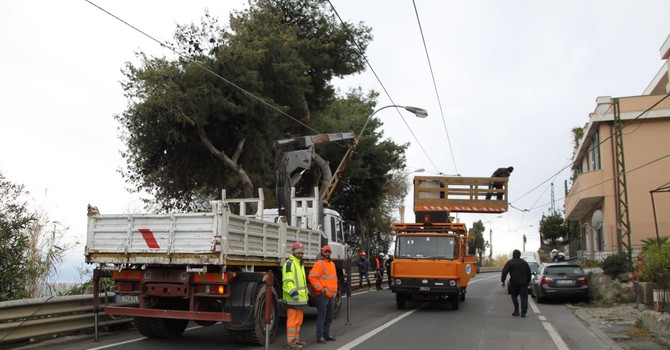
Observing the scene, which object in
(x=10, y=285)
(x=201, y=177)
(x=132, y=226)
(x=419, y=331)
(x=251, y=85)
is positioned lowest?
(x=419, y=331)

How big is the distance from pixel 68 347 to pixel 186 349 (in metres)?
1.85

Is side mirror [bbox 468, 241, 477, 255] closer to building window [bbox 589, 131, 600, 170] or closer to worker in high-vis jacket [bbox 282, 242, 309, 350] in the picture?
worker in high-vis jacket [bbox 282, 242, 309, 350]

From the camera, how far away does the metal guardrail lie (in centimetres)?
848

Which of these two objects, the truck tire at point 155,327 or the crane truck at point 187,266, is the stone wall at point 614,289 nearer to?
the crane truck at point 187,266

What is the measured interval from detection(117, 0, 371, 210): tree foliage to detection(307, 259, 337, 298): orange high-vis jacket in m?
9.04

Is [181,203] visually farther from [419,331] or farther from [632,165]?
[632,165]

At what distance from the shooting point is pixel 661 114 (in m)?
25.8

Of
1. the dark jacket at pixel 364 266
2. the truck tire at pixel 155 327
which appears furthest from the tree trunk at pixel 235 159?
the truck tire at pixel 155 327

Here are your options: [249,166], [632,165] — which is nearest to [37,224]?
[249,166]

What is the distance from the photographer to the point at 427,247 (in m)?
16.0


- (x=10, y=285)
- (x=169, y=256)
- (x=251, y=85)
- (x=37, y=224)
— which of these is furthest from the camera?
(x=251, y=85)

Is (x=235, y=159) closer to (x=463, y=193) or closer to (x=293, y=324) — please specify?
(x=463, y=193)

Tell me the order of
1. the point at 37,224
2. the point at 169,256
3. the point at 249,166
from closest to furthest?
the point at 169,256, the point at 37,224, the point at 249,166

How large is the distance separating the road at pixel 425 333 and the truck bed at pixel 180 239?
1.49 meters
